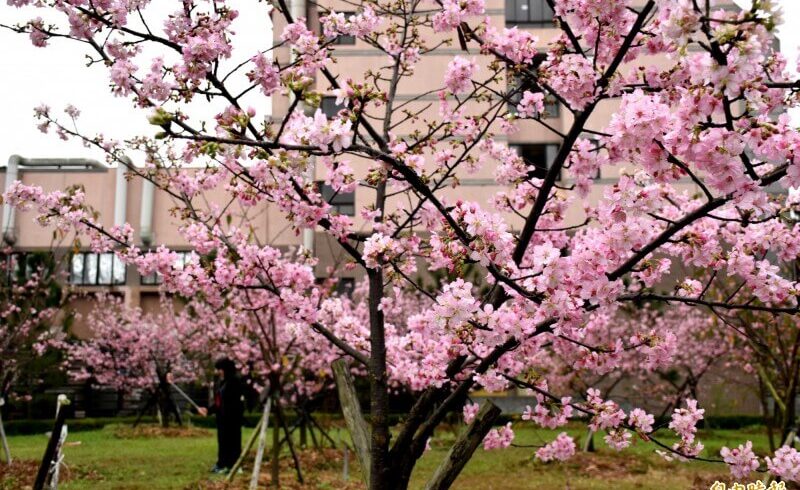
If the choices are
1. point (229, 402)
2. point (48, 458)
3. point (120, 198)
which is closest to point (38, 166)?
point (120, 198)

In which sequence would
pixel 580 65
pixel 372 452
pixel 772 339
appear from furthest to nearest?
pixel 772 339
pixel 372 452
pixel 580 65

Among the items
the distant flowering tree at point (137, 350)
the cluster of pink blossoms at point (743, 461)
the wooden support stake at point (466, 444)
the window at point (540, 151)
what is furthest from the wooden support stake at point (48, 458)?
the window at point (540, 151)

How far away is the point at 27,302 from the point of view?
14.1 meters

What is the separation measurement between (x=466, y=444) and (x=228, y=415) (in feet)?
23.2

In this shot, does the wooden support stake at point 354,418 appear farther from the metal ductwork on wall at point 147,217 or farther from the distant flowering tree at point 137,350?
the metal ductwork on wall at point 147,217

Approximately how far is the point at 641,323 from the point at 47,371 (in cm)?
1692

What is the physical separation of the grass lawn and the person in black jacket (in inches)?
14.5

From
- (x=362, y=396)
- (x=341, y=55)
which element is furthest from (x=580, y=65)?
(x=341, y=55)

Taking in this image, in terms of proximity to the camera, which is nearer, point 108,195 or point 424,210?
point 424,210

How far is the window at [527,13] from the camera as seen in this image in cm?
2319

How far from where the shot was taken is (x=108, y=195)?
2725 cm

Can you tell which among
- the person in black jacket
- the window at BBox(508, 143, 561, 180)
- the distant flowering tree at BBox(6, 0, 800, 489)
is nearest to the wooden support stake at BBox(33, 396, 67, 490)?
the distant flowering tree at BBox(6, 0, 800, 489)

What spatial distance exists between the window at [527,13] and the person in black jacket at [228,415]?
1716 cm

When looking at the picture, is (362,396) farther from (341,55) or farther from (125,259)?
(125,259)
